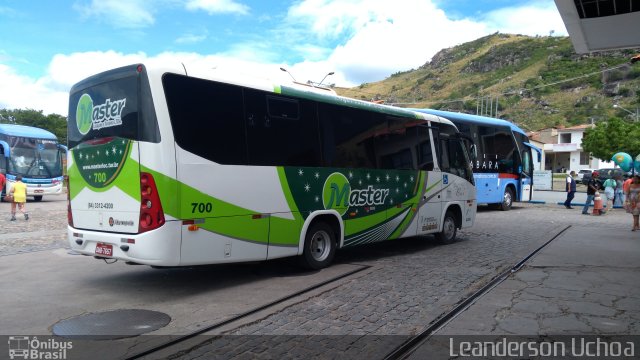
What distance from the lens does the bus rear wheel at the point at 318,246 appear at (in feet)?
25.4

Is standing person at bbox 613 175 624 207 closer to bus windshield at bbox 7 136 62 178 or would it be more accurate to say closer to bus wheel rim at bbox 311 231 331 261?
bus wheel rim at bbox 311 231 331 261

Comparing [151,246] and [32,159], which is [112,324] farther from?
[32,159]

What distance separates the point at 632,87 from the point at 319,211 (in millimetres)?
103997

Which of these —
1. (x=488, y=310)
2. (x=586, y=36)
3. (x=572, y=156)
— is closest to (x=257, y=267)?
(x=488, y=310)

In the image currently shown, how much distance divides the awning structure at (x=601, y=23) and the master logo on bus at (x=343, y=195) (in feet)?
18.9

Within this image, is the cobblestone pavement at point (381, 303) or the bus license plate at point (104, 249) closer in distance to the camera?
the cobblestone pavement at point (381, 303)

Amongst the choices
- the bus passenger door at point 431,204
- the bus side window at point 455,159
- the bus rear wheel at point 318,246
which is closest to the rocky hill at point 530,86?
the bus side window at point 455,159

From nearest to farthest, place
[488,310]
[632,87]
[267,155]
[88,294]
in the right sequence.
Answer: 1. [488,310]
2. [88,294]
3. [267,155]
4. [632,87]

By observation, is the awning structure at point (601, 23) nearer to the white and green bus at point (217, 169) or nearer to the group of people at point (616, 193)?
the group of people at point (616, 193)

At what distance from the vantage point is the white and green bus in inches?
233

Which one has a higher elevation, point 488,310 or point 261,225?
point 261,225

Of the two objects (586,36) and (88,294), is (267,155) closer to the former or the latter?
(88,294)

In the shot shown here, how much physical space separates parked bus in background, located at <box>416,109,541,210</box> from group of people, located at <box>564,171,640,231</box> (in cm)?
219

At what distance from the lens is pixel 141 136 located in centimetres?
597
